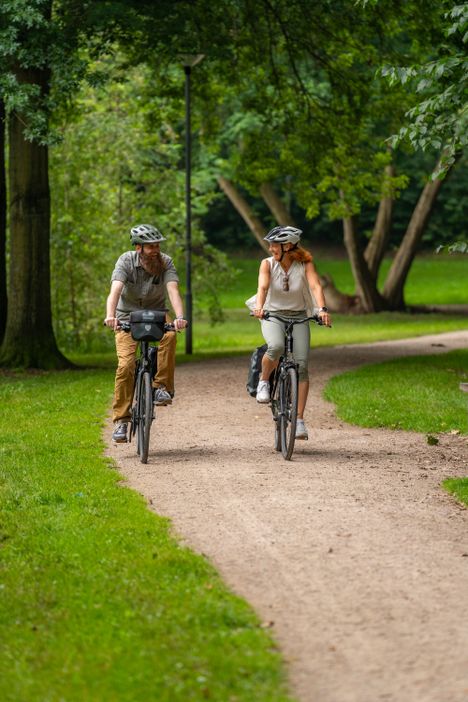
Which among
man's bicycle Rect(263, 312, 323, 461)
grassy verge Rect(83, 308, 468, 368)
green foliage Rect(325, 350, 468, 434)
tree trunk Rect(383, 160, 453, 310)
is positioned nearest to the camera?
man's bicycle Rect(263, 312, 323, 461)

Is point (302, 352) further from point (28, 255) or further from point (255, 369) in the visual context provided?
point (28, 255)

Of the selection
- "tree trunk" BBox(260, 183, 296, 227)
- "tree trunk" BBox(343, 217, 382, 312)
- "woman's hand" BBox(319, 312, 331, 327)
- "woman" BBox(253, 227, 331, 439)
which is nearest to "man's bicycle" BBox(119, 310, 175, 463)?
"woman" BBox(253, 227, 331, 439)

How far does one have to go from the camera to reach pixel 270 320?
10406mm

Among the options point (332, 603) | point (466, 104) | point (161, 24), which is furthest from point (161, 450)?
point (161, 24)

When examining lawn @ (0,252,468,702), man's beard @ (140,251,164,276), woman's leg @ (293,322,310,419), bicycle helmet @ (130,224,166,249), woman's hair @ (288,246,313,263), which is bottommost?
lawn @ (0,252,468,702)

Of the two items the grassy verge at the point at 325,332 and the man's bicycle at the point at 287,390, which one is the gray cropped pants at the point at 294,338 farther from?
the grassy verge at the point at 325,332

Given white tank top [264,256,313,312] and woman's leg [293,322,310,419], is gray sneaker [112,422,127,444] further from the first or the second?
white tank top [264,256,313,312]

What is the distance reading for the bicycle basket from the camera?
392 inches

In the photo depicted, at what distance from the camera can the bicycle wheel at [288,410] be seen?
10094mm

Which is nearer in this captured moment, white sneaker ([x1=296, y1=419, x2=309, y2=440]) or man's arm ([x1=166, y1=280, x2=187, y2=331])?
man's arm ([x1=166, y1=280, x2=187, y2=331])

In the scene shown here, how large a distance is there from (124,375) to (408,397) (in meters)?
5.21

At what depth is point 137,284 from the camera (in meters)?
10.2

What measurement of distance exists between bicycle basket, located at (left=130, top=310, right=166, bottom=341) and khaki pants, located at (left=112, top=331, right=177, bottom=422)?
144mm

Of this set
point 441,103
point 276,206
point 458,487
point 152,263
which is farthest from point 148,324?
point 276,206
